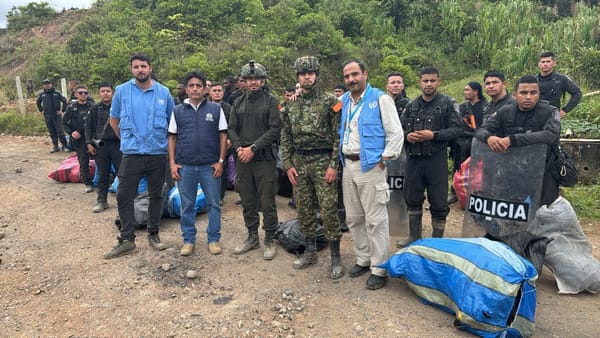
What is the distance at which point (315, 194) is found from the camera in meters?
3.69

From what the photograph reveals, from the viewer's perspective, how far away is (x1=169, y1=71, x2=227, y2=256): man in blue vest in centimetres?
390

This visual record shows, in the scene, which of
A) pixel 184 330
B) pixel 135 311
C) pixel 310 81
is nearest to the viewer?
pixel 184 330

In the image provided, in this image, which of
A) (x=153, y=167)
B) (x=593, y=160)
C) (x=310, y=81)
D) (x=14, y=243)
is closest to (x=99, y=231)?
(x=14, y=243)

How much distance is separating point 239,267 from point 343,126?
1.65 m

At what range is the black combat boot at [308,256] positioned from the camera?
12.5ft

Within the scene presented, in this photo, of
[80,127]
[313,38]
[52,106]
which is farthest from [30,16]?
[80,127]

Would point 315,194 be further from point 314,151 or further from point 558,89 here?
point 558,89

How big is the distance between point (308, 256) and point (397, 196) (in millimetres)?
1293

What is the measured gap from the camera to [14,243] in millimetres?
4574

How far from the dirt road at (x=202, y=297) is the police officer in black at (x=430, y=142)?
94 cm

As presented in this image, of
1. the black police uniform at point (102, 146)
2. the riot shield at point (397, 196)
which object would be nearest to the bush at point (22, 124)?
the black police uniform at point (102, 146)

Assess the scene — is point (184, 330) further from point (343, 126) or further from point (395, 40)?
point (395, 40)

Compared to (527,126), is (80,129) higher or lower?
lower

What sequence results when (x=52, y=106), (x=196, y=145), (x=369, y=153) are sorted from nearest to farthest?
(x=369, y=153), (x=196, y=145), (x=52, y=106)
